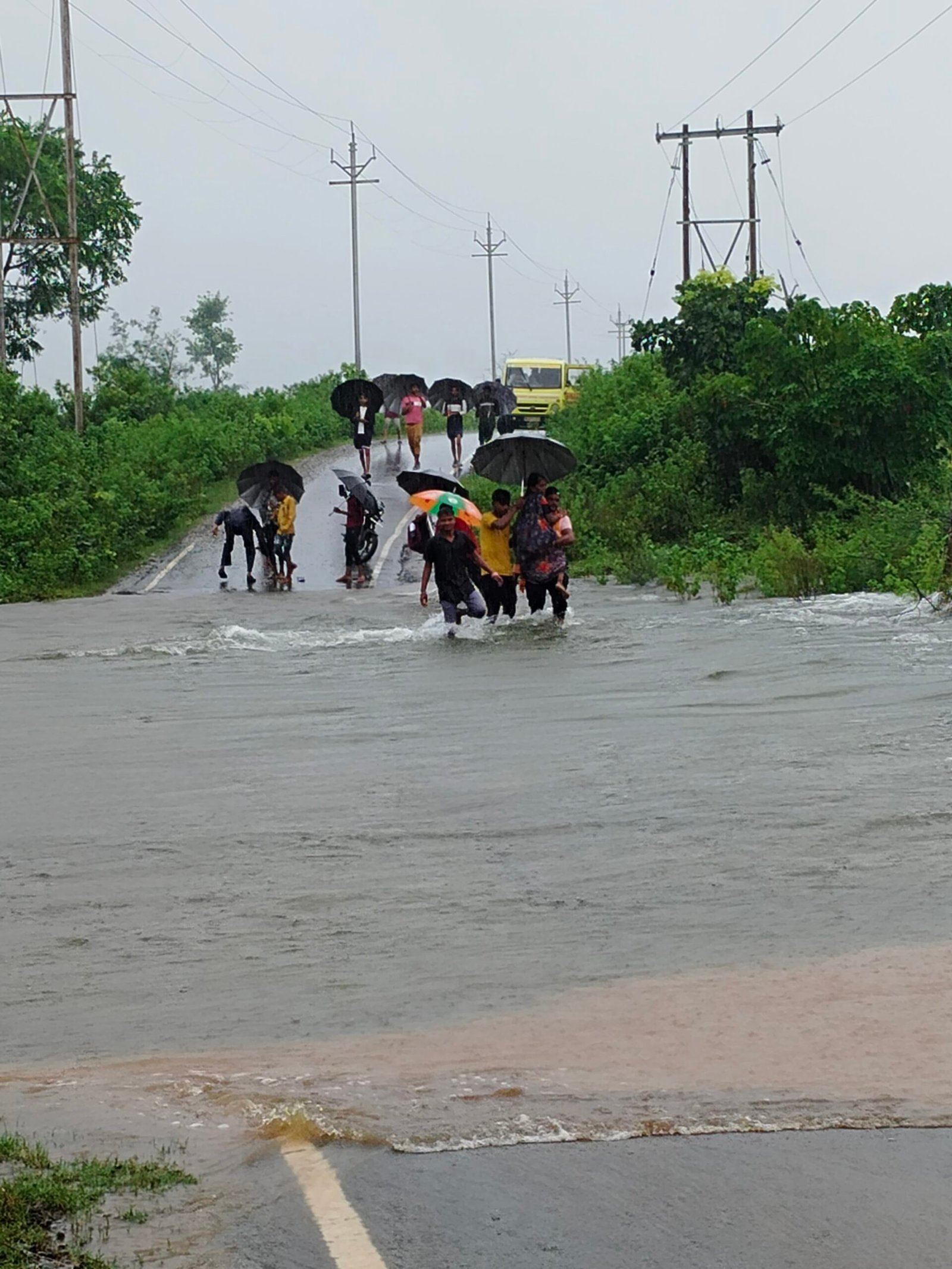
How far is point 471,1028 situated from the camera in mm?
7082

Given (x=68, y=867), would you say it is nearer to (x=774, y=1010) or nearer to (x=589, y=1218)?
(x=774, y=1010)

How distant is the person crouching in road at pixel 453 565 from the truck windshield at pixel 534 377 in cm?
3484

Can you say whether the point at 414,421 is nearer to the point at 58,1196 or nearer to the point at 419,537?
the point at 419,537

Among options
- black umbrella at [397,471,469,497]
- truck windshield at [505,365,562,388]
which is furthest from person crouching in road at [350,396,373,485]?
→ black umbrella at [397,471,469,497]

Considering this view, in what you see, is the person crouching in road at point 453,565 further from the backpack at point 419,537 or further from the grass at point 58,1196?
the grass at point 58,1196

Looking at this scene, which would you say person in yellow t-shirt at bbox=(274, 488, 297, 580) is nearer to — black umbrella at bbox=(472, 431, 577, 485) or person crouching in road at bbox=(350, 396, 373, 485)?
black umbrella at bbox=(472, 431, 577, 485)

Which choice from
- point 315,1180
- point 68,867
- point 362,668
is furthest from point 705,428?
point 315,1180

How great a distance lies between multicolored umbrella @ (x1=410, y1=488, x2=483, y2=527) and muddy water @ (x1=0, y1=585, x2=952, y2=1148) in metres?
2.09

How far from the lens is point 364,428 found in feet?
128

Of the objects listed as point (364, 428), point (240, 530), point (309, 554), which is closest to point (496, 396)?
point (364, 428)

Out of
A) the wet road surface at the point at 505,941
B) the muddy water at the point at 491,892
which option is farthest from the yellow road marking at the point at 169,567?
the wet road surface at the point at 505,941

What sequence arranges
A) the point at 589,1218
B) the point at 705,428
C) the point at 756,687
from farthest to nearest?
1. the point at 705,428
2. the point at 756,687
3. the point at 589,1218

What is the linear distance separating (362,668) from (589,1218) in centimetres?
1315

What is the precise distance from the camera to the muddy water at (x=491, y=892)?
6297 mm
